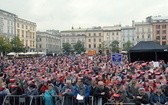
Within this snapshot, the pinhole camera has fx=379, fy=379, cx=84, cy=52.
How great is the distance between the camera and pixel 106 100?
44.4 ft

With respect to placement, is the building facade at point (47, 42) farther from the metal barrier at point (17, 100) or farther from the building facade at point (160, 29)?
the metal barrier at point (17, 100)

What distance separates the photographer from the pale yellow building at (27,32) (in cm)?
12181

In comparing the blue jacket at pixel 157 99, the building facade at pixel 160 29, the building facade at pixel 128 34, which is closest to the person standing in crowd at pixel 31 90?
the blue jacket at pixel 157 99

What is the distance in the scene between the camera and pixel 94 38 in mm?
159250

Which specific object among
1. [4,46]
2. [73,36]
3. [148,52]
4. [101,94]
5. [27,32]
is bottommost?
[101,94]

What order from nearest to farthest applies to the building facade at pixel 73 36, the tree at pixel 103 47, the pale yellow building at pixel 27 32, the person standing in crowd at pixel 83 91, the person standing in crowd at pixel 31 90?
1. the person standing in crowd at pixel 83 91
2. the person standing in crowd at pixel 31 90
3. the pale yellow building at pixel 27 32
4. the tree at pixel 103 47
5. the building facade at pixel 73 36

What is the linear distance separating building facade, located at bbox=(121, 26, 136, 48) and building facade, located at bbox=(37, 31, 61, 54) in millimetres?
28194

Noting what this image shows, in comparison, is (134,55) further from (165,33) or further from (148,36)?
(148,36)

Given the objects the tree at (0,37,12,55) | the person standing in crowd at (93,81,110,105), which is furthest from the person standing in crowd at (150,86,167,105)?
the tree at (0,37,12,55)

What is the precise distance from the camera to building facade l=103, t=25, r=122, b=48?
6053 inches

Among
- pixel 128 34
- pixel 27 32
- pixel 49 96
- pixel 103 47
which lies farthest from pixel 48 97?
pixel 128 34

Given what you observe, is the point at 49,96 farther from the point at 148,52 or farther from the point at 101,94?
the point at 148,52

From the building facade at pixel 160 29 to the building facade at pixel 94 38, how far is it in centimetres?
2843

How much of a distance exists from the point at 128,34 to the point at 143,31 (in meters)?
10.3
